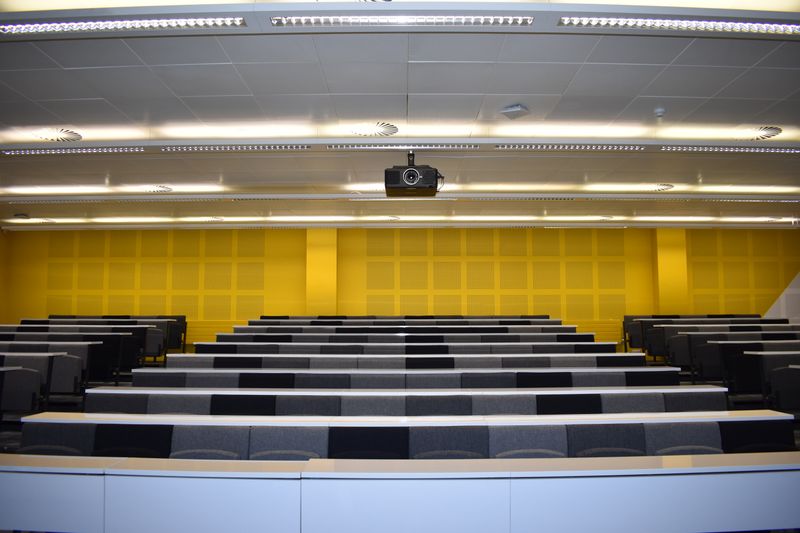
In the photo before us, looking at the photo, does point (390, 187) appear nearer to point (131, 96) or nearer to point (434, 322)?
point (131, 96)

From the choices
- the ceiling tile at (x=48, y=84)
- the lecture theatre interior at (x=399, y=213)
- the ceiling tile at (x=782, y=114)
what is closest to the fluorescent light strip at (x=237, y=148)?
the lecture theatre interior at (x=399, y=213)

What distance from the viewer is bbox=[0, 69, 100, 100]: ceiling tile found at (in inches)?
190

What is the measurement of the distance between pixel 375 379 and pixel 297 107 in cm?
303

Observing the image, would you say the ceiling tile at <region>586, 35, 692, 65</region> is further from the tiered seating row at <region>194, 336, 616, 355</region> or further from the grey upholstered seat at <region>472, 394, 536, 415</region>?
the tiered seating row at <region>194, 336, 616, 355</region>

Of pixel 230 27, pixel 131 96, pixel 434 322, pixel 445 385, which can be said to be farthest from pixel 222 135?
pixel 434 322

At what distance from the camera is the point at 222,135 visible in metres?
6.58

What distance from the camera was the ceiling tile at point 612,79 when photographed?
4.80m

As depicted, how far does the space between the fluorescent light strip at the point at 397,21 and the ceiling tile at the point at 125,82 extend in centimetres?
180

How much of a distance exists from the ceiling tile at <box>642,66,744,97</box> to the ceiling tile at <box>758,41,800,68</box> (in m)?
0.23

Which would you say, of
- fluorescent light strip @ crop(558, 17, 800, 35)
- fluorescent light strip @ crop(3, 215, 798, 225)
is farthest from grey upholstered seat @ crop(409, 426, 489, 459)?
fluorescent light strip @ crop(3, 215, 798, 225)

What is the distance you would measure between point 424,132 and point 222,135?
8.24 feet

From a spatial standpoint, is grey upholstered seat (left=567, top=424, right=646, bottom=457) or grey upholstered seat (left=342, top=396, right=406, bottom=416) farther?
grey upholstered seat (left=342, top=396, right=406, bottom=416)

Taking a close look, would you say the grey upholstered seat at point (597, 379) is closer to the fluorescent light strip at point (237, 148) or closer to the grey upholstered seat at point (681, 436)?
the grey upholstered seat at point (681, 436)

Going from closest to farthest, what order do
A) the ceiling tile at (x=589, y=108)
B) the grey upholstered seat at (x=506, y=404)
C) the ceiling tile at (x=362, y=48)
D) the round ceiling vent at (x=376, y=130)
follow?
the grey upholstered seat at (x=506, y=404) < the ceiling tile at (x=362, y=48) < the ceiling tile at (x=589, y=108) < the round ceiling vent at (x=376, y=130)
